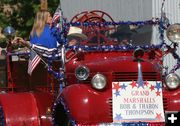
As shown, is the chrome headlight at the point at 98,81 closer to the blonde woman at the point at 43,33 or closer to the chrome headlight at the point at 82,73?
the chrome headlight at the point at 82,73

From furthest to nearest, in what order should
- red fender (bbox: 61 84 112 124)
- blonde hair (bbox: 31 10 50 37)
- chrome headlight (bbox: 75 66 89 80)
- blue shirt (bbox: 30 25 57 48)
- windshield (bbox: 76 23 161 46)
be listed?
blonde hair (bbox: 31 10 50 37)
blue shirt (bbox: 30 25 57 48)
windshield (bbox: 76 23 161 46)
chrome headlight (bbox: 75 66 89 80)
red fender (bbox: 61 84 112 124)

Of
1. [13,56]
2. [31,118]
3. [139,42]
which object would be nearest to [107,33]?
[139,42]

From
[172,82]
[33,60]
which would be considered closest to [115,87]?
[172,82]

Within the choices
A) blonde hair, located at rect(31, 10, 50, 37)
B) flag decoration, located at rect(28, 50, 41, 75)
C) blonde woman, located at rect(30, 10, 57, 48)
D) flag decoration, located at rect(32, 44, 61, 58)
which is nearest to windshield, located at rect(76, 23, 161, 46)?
flag decoration, located at rect(32, 44, 61, 58)

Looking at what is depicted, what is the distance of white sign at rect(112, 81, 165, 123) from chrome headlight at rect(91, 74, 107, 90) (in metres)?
0.15

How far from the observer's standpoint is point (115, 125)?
655 cm

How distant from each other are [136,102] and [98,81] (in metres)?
0.52

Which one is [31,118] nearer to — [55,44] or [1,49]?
[55,44]

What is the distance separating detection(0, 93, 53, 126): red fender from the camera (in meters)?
7.52

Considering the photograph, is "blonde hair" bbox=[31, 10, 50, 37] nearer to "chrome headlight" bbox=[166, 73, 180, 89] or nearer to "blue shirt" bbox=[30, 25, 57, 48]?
"blue shirt" bbox=[30, 25, 57, 48]

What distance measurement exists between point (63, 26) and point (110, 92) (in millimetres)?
1236

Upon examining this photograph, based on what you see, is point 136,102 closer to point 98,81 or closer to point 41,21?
point 98,81

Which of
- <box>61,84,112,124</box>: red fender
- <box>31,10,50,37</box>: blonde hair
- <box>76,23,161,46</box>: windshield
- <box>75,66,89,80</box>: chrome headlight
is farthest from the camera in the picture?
<box>31,10,50,37</box>: blonde hair

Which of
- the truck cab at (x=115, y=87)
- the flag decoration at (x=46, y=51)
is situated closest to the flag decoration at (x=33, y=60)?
the flag decoration at (x=46, y=51)
